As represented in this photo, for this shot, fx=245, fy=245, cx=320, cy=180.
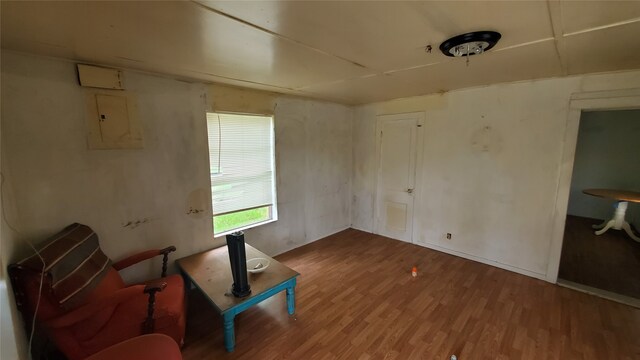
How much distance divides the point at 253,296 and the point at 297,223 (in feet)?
6.07

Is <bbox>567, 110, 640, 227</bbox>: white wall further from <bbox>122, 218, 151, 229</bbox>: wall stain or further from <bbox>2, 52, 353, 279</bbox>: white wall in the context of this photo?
<bbox>122, 218, 151, 229</bbox>: wall stain

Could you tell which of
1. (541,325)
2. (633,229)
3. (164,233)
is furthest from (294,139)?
(633,229)

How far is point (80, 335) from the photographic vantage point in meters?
1.55

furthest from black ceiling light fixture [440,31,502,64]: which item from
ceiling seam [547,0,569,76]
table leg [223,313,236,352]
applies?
table leg [223,313,236,352]

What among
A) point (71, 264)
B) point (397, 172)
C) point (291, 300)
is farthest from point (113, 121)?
point (397, 172)

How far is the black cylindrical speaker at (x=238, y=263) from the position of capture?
6.59 ft

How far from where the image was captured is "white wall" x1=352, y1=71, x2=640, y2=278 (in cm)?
274

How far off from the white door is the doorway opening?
197cm

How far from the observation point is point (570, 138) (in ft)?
8.62

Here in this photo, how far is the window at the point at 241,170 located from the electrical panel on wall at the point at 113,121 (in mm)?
706

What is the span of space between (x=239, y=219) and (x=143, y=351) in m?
1.90

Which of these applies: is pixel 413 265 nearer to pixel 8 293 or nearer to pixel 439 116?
pixel 439 116

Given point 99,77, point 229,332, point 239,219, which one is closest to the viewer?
point 229,332

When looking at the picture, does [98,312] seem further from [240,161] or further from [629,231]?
[629,231]
